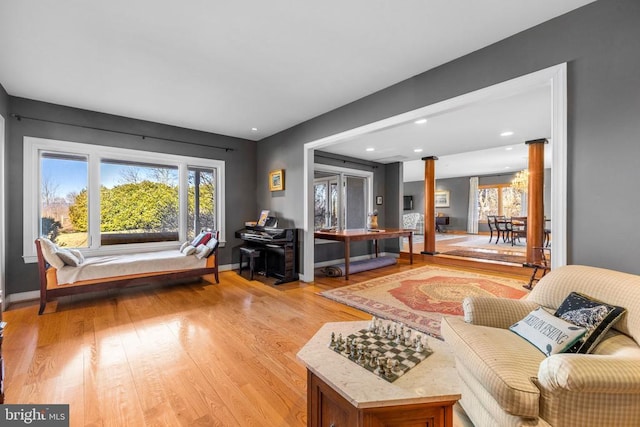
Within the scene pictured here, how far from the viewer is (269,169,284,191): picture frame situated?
200 inches

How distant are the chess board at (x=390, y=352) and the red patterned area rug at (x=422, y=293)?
146 cm

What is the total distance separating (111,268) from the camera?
3.60 meters

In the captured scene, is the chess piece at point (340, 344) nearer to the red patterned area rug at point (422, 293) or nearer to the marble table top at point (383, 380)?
the marble table top at point (383, 380)

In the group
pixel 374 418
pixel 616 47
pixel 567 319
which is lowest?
pixel 374 418

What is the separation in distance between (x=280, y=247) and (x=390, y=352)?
3423mm

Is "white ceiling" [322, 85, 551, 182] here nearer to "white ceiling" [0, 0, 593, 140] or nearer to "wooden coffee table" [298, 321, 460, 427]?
"white ceiling" [0, 0, 593, 140]

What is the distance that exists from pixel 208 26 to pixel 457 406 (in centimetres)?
333

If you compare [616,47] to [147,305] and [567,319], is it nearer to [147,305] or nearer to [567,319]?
[567,319]

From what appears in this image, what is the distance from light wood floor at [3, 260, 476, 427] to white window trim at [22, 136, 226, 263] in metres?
0.87

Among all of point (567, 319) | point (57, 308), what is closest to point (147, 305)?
point (57, 308)

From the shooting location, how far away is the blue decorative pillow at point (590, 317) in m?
1.39

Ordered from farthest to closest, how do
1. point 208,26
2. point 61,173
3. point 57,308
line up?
point 61,173 → point 57,308 → point 208,26

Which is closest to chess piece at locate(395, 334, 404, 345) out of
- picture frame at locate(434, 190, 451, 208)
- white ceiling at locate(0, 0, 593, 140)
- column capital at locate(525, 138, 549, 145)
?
white ceiling at locate(0, 0, 593, 140)

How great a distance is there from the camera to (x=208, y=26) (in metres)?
2.23
